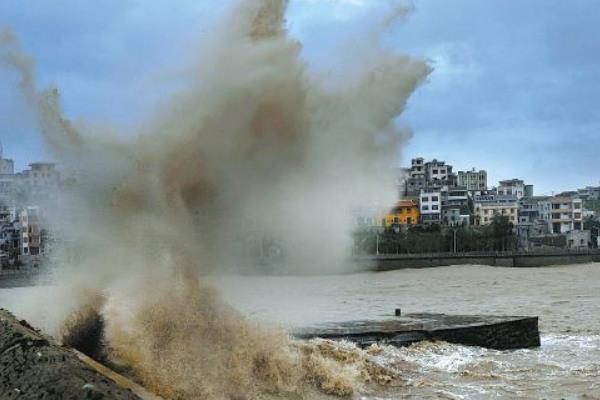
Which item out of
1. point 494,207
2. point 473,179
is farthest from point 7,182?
point 473,179

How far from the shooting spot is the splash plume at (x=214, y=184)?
1151 cm

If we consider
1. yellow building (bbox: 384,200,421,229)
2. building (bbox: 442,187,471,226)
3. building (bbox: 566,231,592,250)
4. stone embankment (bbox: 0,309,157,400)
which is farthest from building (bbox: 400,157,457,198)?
stone embankment (bbox: 0,309,157,400)

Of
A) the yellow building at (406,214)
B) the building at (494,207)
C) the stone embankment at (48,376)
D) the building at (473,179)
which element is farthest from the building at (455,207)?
the stone embankment at (48,376)

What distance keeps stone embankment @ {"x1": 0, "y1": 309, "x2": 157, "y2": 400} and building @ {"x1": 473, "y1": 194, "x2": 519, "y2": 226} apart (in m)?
124

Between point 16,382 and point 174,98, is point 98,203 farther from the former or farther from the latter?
point 16,382

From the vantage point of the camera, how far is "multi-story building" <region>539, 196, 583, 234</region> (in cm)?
12762

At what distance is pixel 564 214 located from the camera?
129 m

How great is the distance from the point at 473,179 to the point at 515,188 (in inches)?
523

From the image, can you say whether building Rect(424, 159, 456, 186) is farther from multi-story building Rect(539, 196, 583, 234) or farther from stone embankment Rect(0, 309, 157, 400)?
stone embankment Rect(0, 309, 157, 400)

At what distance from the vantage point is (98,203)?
13047 mm

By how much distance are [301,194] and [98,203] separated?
3.79 meters

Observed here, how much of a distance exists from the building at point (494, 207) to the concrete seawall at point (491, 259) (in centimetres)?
4195

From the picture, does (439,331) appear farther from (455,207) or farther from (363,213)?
(455,207)

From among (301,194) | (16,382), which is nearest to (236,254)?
(301,194)
